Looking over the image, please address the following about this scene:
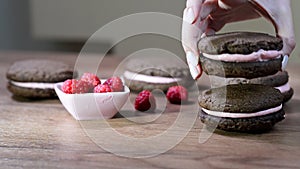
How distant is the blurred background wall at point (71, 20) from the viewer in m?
2.89

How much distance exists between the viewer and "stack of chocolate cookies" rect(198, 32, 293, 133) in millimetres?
1110

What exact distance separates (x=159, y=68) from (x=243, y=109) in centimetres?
48

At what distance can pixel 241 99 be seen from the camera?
43.7 inches

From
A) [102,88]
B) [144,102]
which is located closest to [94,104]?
[102,88]

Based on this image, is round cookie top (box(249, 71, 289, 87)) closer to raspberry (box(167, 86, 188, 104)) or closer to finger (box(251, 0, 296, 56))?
finger (box(251, 0, 296, 56))

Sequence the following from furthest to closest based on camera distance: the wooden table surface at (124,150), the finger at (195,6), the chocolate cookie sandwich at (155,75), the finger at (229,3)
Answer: the chocolate cookie sandwich at (155,75) → the finger at (229,3) → the finger at (195,6) → the wooden table surface at (124,150)

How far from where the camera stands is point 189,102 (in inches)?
56.2

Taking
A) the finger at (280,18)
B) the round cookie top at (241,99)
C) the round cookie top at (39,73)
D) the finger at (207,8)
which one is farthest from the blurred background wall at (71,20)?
the round cookie top at (241,99)

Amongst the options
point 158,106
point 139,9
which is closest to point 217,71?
point 158,106

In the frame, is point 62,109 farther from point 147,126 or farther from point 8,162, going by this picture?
point 8,162

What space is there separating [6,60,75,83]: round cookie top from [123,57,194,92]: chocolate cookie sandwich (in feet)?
0.62

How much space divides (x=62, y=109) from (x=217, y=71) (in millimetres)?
441

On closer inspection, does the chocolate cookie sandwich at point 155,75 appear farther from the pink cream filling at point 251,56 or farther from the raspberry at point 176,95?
the pink cream filling at point 251,56

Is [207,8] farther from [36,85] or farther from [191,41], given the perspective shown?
[36,85]
